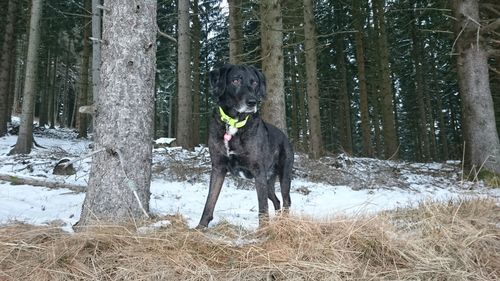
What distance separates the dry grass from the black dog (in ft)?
3.24

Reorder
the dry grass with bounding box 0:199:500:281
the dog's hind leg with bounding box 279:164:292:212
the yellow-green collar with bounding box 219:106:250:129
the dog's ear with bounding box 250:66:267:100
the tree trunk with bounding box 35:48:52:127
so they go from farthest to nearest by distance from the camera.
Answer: the tree trunk with bounding box 35:48:52:127 < the dog's hind leg with bounding box 279:164:292:212 < the dog's ear with bounding box 250:66:267:100 < the yellow-green collar with bounding box 219:106:250:129 < the dry grass with bounding box 0:199:500:281

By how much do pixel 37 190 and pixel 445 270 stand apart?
5.59m

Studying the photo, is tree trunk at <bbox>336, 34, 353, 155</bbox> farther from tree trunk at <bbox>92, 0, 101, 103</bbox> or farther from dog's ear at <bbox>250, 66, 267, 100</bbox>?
dog's ear at <bbox>250, 66, 267, 100</bbox>

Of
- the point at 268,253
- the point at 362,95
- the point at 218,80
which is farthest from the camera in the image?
the point at 362,95

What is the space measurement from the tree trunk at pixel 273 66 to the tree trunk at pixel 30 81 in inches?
270

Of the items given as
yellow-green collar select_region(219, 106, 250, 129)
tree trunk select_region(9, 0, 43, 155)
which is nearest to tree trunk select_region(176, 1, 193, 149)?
tree trunk select_region(9, 0, 43, 155)

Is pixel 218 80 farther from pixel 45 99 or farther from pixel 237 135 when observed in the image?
pixel 45 99

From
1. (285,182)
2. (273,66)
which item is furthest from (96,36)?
(285,182)

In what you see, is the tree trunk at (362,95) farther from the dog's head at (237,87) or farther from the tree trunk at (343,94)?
the dog's head at (237,87)

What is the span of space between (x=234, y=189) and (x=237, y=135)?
4.09 meters

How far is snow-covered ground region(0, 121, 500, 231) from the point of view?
192 inches

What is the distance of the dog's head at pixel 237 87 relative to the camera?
156 inches

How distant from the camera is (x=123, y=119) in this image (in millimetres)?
3482

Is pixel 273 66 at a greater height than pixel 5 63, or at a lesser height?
lesser
